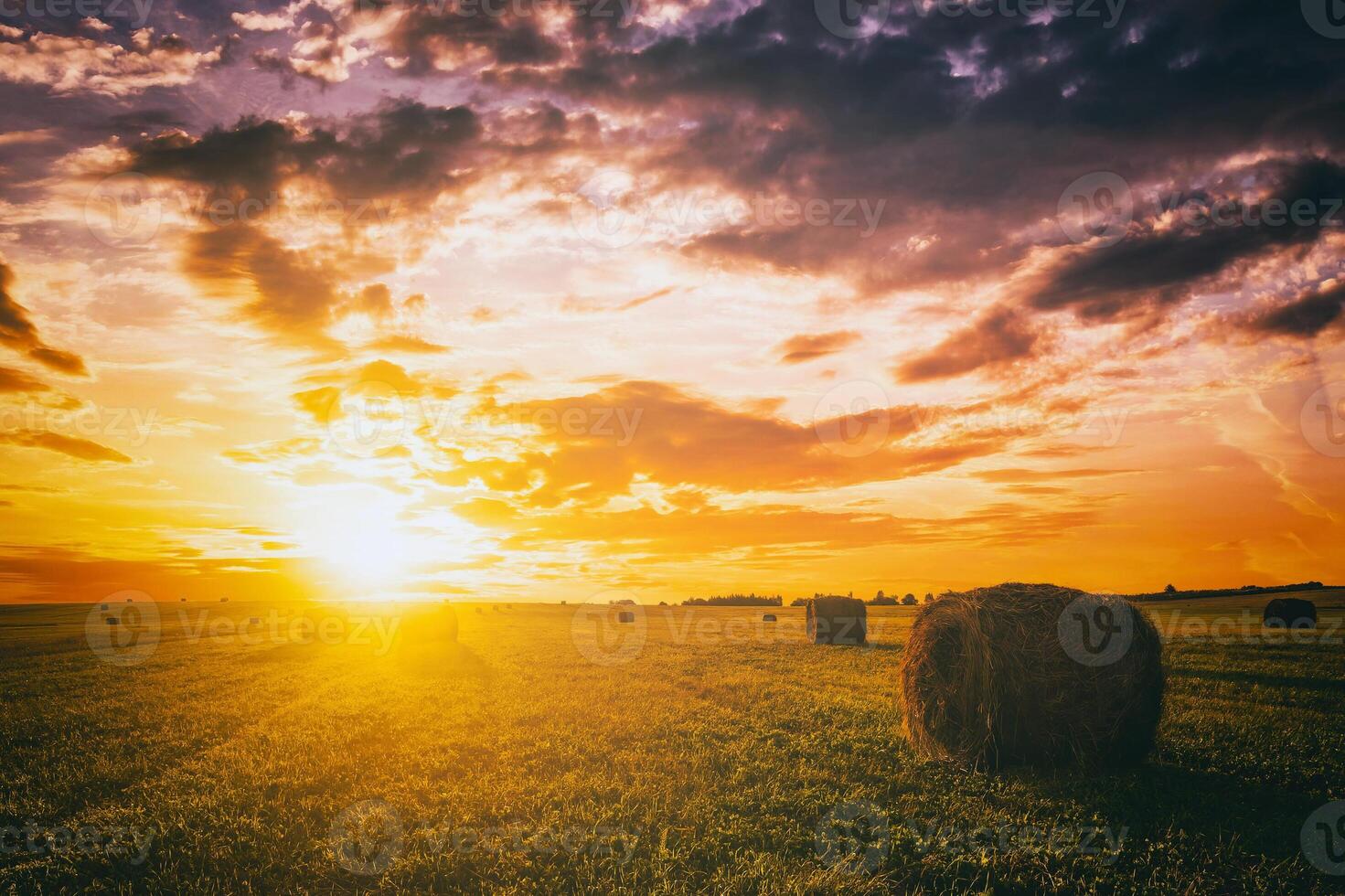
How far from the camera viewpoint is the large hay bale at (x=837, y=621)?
94.7 ft

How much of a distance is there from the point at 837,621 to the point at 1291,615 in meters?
23.7

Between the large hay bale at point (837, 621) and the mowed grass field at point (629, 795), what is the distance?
41.1ft

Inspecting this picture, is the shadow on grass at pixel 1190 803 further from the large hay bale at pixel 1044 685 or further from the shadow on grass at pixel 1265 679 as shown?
the shadow on grass at pixel 1265 679

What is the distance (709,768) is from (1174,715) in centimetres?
932

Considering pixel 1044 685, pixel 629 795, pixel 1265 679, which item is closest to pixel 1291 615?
pixel 1265 679

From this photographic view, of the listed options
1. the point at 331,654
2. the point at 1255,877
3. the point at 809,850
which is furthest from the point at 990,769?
the point at 331,654

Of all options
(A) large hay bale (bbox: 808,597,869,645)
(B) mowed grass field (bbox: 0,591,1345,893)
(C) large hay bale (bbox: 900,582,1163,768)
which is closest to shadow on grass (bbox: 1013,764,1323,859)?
(B) mowed grass field (bbox: 0,591,1345,893)

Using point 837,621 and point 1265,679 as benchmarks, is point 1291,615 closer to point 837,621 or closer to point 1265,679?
point 1265,679

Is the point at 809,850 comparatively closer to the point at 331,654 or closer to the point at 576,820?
the point at 576,820

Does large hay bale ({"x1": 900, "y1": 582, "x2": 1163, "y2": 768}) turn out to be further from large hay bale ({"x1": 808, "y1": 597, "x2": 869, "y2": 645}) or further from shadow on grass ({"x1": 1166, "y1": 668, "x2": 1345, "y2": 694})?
large hay bale ({"x1": 808, "y1": 597, "x2": 869, "y2": 645})

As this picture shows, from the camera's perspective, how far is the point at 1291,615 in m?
31.7

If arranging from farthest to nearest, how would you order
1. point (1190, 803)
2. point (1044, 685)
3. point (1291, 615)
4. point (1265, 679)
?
point (1291, 615) → point (1265, 679) → point (1044, 685) → point (1190, 803)

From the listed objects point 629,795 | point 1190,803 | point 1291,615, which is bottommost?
point 1291,615

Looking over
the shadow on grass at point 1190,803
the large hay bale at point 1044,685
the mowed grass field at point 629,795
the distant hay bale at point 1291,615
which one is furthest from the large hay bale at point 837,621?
the distant hay bale at point 1291,615
